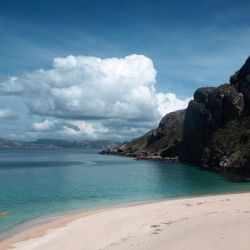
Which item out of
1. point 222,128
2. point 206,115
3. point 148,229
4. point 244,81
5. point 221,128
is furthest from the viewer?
point 206,115

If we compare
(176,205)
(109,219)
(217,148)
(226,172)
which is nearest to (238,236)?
(109,219)

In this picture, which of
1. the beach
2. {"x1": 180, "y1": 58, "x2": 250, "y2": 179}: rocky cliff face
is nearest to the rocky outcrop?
{"x1": 180, "y1": 58, "x2": 250, "y2": 179}: rocky cliff face

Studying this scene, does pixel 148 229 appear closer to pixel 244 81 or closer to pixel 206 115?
pixel 244 81

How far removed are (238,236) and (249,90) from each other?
430 ft

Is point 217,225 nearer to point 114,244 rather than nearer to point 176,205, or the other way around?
point 114,244

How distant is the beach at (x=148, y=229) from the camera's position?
103 feet

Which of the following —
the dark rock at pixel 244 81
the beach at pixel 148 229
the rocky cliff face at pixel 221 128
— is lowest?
the beach at pixel 148 229

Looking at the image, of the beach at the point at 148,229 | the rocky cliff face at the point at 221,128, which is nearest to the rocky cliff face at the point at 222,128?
the rocky cliff face at the point at 221,128

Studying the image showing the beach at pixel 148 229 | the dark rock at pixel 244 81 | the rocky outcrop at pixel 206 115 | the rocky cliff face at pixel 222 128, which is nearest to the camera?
the beach at pixel 148 229

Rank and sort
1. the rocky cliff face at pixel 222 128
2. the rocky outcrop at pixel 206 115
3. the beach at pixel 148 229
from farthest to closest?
the rocky outcrop at pixel 206 115, the rocky cliff face at pixel 222 128, the beach at pixel 148 229

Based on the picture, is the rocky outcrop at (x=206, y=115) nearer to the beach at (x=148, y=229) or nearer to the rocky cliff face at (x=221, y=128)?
the rocky cliff face at (x=221, y=128)

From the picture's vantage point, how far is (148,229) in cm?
3891

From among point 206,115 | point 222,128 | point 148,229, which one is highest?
point 206,115

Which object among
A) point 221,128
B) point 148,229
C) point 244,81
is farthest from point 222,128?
point 148,229
